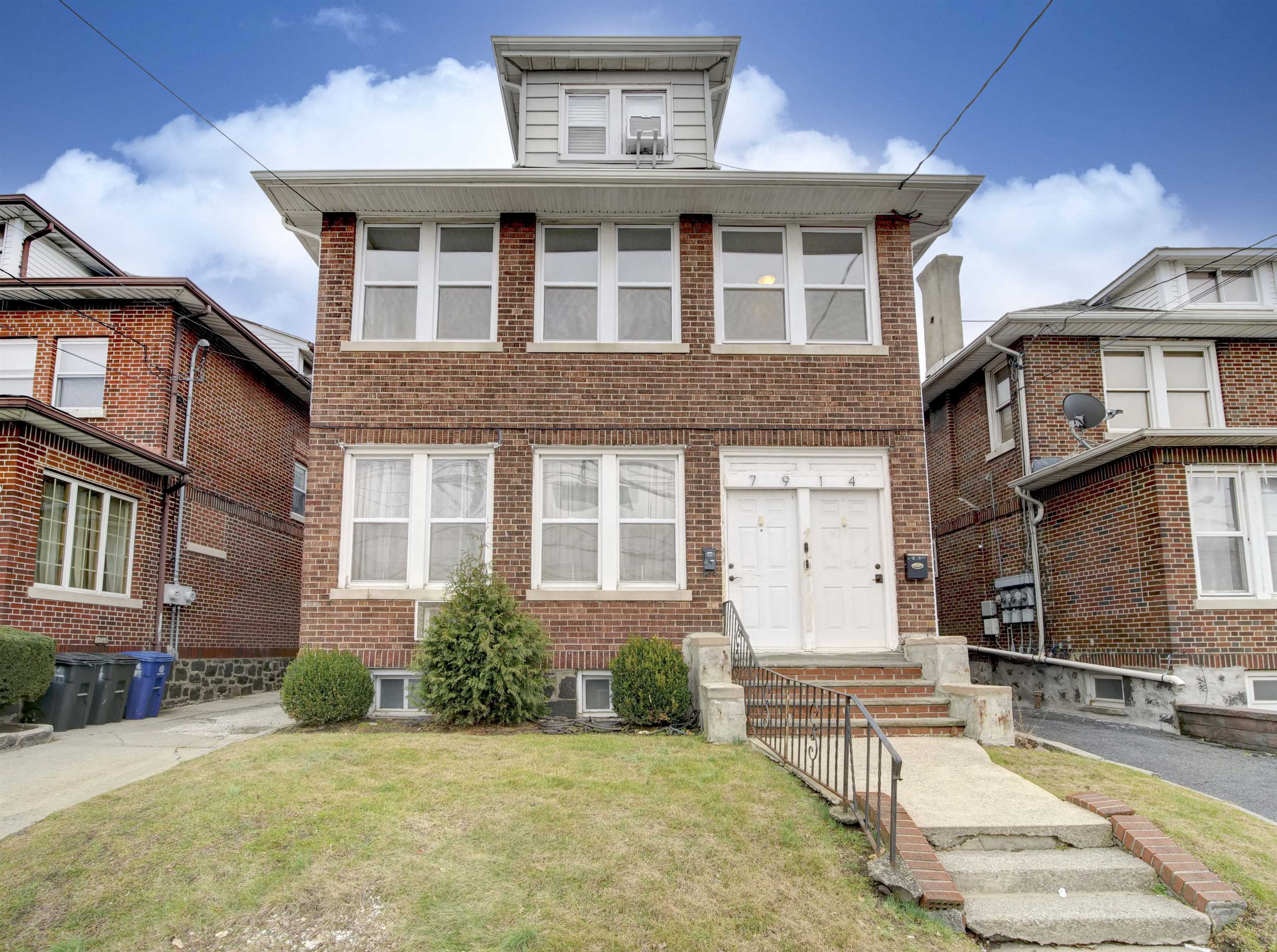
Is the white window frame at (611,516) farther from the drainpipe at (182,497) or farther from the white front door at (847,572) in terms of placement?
the drainpipe at (182,497)

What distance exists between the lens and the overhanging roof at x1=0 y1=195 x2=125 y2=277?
14219 mm

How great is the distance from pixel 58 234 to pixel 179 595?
6972 millimetres

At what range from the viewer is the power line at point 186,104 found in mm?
8578

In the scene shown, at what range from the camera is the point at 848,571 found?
1048 centimetres

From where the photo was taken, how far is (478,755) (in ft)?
24.1

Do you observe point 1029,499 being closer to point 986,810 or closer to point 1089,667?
point 1089,667

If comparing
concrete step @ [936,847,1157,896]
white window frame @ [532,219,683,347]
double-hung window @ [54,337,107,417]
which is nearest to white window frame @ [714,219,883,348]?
white window frame @ [532,219,683,347]

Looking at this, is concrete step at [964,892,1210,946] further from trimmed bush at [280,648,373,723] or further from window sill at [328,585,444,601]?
window sill at [328,585,444,601]

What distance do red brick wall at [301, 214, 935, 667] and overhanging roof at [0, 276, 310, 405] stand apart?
3493mm

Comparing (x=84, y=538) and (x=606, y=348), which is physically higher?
(x=606, y=348)

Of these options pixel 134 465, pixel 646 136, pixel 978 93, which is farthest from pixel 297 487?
pixel 978 93

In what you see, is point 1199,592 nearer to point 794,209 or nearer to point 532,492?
point 794,209

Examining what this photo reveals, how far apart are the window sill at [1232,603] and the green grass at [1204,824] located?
13.3 ft

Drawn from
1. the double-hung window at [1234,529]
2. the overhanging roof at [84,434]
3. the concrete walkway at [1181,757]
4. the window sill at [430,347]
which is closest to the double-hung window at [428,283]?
the window sill at [430,347]
